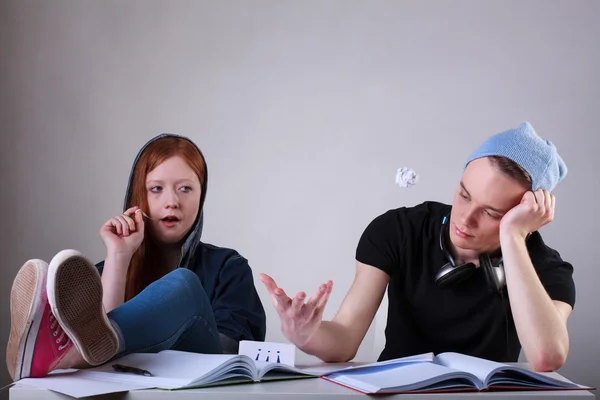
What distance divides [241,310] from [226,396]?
0.81m

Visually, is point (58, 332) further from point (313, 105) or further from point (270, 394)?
point (313, 105)

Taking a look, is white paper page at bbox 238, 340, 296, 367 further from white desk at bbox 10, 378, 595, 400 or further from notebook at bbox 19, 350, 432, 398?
white desk at bbox 10, 378, 595, 400

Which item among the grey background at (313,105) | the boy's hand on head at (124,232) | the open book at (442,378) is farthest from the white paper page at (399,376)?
the grey background at (313,105)

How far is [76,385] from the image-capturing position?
1018 mm

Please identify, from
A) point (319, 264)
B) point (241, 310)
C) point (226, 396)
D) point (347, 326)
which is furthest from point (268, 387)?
point (319, 264)

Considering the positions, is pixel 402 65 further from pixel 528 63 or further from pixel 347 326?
pixel 347 326

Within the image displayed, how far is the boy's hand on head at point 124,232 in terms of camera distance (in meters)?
1.79

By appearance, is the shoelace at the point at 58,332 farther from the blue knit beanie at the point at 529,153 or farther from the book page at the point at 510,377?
the blue knit beanie at the point at 529,153

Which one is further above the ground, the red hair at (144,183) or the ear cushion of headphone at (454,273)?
the red hair at (144,183)

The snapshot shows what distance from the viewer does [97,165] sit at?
3.03m

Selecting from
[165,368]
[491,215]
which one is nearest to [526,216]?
[491,215]

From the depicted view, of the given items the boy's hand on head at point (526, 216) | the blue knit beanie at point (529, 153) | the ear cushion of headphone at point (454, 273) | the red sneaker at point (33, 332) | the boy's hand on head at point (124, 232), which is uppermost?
the blue knit beanie at point (529, 153)

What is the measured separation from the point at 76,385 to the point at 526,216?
1078 millimetres

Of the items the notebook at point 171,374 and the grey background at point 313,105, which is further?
the grey background at point 313,105
